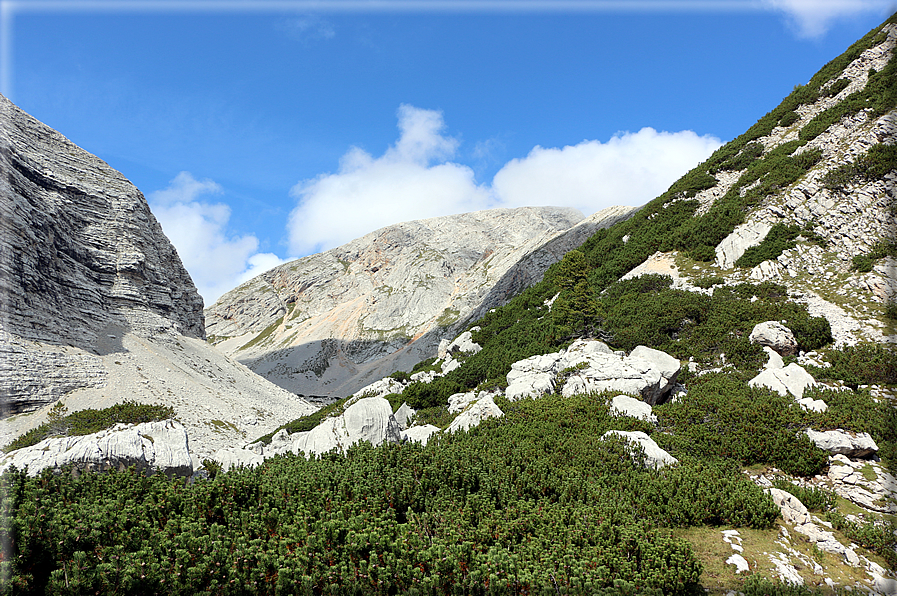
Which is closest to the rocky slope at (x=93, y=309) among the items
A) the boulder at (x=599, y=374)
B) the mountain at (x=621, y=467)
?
the boulder at (x=599, y=374)

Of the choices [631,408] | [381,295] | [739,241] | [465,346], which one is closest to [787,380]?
[631,408]

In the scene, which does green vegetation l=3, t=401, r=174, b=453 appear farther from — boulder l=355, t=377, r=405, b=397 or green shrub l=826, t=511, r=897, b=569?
green shrub l=826, t=511, r=897, b=569

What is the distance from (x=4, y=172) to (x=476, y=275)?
9078cm

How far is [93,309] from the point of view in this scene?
Result: 43562mm

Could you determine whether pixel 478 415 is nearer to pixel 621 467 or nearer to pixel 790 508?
pixel 621 467

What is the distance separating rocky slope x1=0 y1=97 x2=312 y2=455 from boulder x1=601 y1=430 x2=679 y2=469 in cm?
2470

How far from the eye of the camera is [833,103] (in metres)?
31.9

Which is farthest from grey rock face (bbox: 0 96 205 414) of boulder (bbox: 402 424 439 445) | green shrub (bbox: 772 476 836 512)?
green shrub (bbox: 772 476 836 512)

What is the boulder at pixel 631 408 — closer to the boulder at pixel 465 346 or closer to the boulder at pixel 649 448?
the boulder at pixel 649 448

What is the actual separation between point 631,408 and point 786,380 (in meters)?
5.88

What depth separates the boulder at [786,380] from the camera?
48.1 ft

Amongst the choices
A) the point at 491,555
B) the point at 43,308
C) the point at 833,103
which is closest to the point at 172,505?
the point at 491,555

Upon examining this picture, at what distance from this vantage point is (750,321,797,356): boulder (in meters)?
17.7

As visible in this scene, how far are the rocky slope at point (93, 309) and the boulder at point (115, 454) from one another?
50.5 feet
